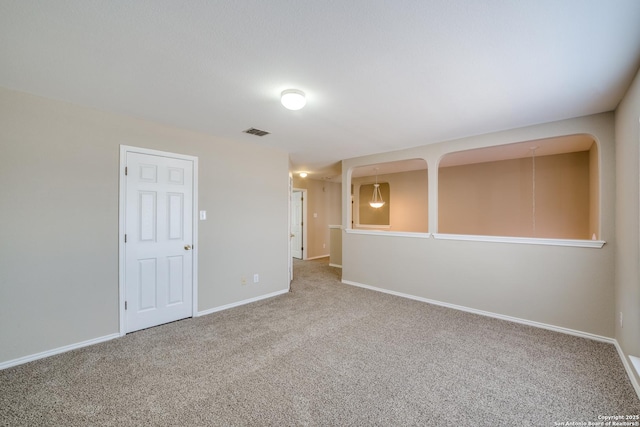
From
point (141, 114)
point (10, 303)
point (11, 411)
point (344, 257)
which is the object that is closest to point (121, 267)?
point (10, 303)

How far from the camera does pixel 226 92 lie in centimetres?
238

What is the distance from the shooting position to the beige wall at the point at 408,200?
6.36 meters

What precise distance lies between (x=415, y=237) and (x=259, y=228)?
8.37 feet

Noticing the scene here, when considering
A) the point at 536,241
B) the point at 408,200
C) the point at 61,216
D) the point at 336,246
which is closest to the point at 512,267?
the point at 536,241

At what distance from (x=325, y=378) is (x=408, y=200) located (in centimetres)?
526

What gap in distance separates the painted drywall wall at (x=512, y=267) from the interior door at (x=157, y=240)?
3029mm

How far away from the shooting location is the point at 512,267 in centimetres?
340

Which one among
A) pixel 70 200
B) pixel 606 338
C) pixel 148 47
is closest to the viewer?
pixel 148 47

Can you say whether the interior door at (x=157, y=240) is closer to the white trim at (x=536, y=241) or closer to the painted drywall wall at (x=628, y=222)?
the white trim at (x=536, y=241)

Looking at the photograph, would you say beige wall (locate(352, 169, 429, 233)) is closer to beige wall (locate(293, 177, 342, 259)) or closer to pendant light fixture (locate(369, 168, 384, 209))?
pendant light fixture (locate(369, 168, 384, 209))

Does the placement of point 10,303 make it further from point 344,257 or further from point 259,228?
point 344,257

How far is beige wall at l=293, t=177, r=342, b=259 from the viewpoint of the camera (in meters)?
A: 7.90

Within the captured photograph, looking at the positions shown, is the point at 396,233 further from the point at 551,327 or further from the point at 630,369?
the point at 630,369

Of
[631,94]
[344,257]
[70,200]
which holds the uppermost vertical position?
[631,94]
